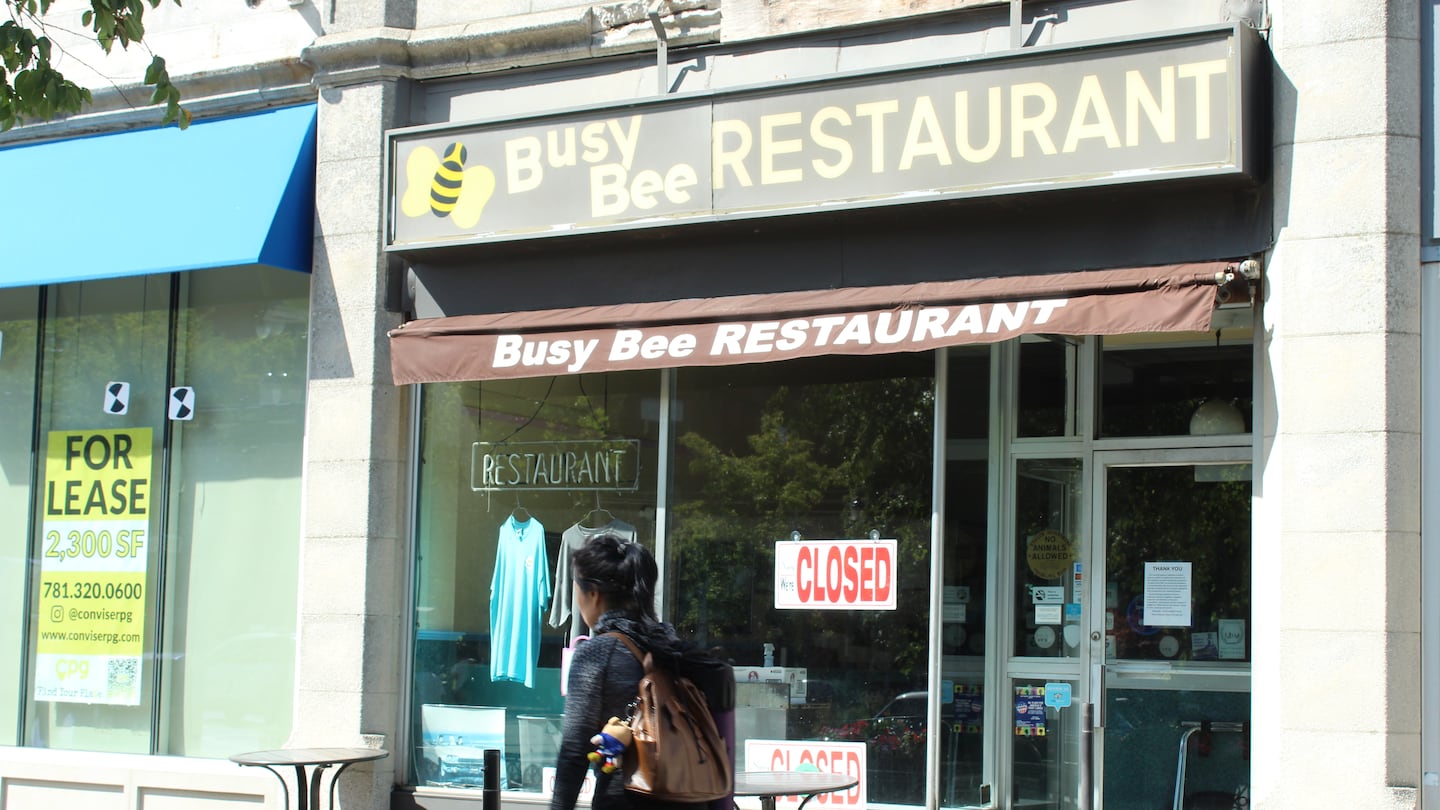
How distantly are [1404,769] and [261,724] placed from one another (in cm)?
696

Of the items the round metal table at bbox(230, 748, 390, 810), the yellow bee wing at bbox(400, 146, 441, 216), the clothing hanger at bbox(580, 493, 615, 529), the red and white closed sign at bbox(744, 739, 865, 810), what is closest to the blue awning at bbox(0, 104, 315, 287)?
the yellow bee wing at bbox(400, 146, 441, 216)

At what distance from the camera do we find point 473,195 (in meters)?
9.44

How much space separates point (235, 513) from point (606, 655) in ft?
21.6

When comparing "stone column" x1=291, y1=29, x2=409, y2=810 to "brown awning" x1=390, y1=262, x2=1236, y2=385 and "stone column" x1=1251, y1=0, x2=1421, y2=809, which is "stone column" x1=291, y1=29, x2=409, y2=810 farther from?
"stone column" x1=1251, y1=0, x2=1421, y2=809

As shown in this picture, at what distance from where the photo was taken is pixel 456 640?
9852 millimetres

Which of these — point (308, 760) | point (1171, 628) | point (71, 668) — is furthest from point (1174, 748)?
point (71, 668)

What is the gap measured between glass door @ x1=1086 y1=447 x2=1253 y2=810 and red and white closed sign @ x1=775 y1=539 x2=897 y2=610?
1.38m

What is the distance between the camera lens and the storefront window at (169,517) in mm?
10391

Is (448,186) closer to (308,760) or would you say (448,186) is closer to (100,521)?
(308,760)

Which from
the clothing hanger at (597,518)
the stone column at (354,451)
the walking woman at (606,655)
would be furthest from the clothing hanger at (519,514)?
the walking woman at (606,655)

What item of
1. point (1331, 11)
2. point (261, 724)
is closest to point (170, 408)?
point (261, 724)

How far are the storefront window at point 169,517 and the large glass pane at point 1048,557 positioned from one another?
186 inches

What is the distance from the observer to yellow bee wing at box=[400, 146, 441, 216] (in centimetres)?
955

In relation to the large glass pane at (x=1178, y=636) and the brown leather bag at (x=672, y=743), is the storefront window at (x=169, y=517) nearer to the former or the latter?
the large glass pane at (x=1178, y=636)
